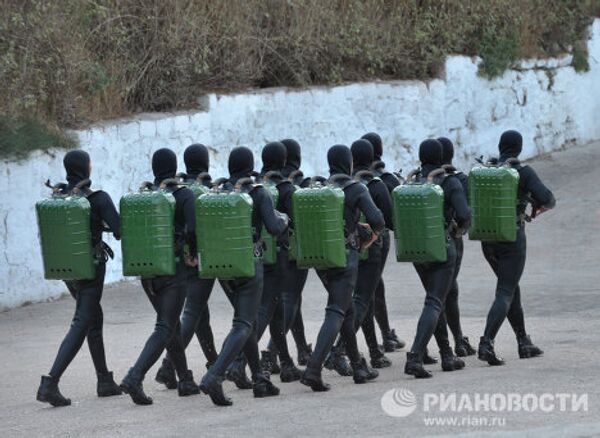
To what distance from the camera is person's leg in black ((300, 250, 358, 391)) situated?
11.5 metres

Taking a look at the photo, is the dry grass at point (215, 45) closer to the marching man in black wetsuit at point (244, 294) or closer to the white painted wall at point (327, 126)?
the white painted wall at point (327, 126)

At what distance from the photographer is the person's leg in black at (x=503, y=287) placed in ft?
41.4

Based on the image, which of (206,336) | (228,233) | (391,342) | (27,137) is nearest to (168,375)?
(206,336)

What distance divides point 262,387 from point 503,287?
248 cm

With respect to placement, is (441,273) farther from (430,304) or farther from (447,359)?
(447,359)

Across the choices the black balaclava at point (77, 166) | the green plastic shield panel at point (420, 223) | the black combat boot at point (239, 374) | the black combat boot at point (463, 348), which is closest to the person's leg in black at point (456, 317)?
the black combat boot at point (463, 348)

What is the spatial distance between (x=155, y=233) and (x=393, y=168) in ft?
38.4

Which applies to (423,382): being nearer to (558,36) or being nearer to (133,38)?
(133,38)

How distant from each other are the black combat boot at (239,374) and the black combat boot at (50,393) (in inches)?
54.7

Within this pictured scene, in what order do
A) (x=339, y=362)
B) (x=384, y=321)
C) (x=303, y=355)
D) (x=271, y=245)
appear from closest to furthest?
1. (x=271, y=245)
2. (x=339, y=362)
3. (x=303, y=355)
4. (x=384, y=321)

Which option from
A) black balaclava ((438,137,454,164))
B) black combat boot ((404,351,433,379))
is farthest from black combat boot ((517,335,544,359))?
black balaclava ((438,137,454,164))

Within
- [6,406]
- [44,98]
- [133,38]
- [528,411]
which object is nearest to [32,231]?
[44,98]

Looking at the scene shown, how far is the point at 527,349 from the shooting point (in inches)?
511

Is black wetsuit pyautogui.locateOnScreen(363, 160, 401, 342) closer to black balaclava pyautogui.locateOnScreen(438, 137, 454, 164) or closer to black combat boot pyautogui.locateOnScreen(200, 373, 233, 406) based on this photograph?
black balaclava pyautogui.locateOnScreen(438, 137, 454, 164)
